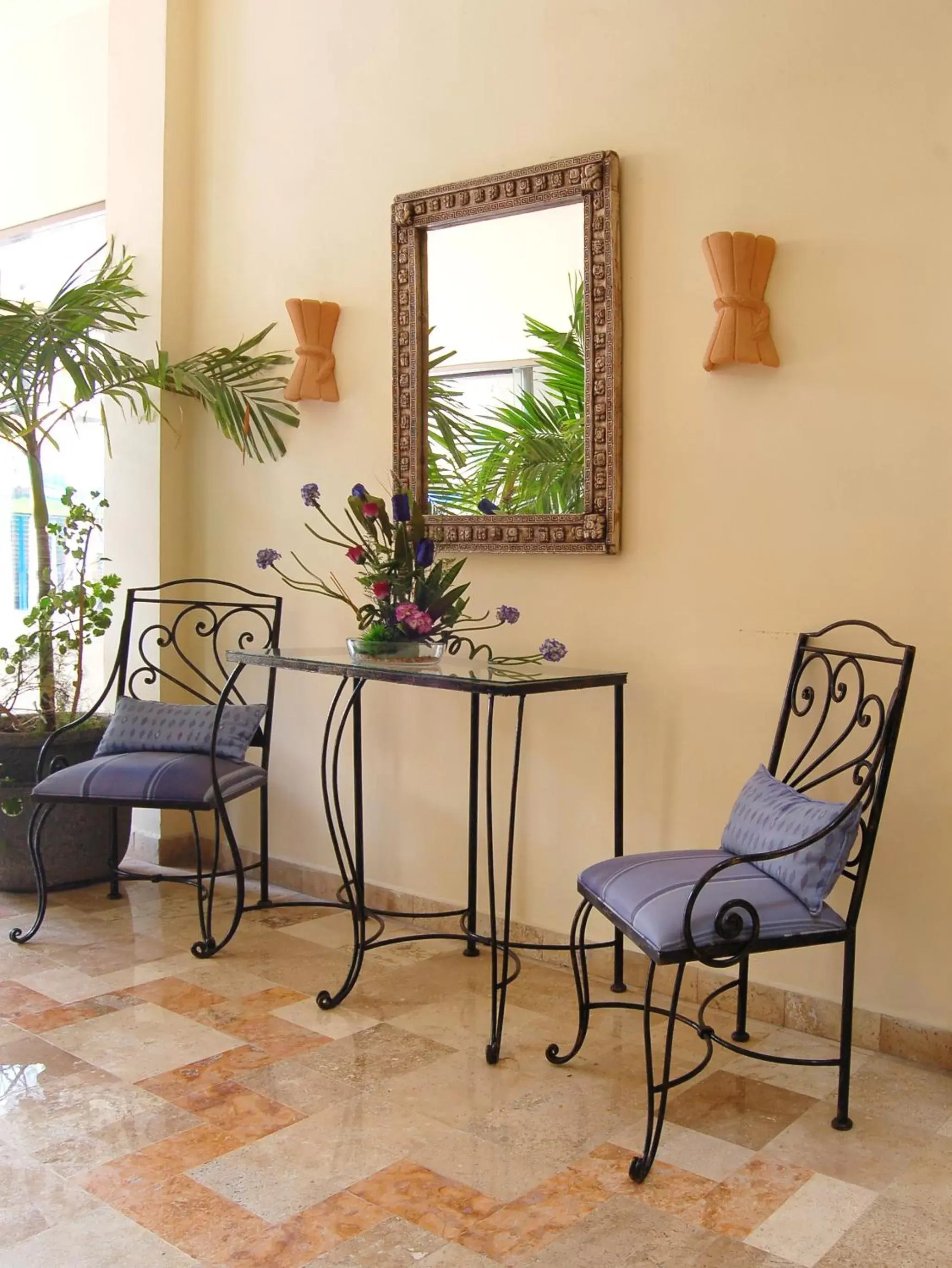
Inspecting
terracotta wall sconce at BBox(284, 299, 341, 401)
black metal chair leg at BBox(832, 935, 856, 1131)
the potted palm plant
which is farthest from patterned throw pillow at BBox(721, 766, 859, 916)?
the potted palm plant

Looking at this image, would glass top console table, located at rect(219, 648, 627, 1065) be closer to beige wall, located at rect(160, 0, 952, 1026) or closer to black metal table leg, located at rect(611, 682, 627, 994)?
black metal table leg, located at rect(611, 682, 627, 994)

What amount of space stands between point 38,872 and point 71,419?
1.49 m

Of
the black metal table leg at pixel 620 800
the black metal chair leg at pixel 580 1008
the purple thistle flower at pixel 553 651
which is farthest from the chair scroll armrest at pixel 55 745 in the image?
the black metal chair leg at pixel 580 1008

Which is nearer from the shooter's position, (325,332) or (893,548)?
(893,548)

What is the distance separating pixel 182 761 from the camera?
11.2ft

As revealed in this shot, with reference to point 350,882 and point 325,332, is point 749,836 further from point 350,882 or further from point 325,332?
point 325,332

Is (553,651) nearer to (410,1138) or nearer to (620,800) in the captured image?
(620,800)

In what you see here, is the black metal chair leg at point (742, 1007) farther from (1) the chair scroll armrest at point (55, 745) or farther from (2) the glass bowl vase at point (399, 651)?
(1) the chair scroll armrest at point (55, 745)

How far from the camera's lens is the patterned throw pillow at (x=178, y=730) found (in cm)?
354

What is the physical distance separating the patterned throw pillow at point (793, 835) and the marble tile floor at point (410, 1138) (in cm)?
49

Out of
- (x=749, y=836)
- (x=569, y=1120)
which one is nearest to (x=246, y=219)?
(x=749, y=836)

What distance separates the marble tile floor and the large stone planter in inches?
27.2

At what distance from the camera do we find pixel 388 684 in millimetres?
3709

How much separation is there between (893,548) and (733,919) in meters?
0.98
